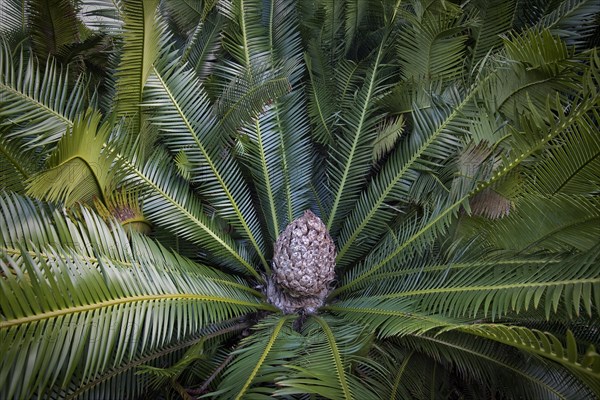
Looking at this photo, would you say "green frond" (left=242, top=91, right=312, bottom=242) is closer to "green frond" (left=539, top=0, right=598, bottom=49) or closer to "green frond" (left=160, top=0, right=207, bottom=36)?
"green frond" (left=160, top=0, right=207, bottom=36)

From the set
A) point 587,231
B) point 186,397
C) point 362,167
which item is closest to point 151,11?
point 362,167

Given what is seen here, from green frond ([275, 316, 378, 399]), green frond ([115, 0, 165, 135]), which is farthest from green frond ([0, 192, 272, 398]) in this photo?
green frond ([115, 0, 165, 135])

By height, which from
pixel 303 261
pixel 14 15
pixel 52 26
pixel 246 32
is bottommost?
pixel 303 261

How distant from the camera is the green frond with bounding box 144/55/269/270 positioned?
116cm

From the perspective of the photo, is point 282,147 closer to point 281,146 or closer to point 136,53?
point 281,146

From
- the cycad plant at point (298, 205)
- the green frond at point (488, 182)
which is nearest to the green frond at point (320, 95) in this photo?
the cycad plant at point (298, 205)

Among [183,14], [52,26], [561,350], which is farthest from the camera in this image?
[183,14]

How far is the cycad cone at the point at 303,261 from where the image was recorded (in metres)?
1.23

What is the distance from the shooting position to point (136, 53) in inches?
40.4

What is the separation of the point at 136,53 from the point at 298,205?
2.42ft

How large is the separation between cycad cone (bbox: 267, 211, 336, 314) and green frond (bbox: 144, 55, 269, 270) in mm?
157

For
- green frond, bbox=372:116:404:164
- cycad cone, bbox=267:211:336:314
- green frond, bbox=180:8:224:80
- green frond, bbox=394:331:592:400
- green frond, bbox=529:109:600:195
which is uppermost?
green frond, bbox=180:8:224:80

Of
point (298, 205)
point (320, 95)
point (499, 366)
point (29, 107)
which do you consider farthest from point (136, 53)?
point (499, 366)

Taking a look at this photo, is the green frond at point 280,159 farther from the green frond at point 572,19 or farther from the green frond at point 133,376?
the green frond at point 572,19
